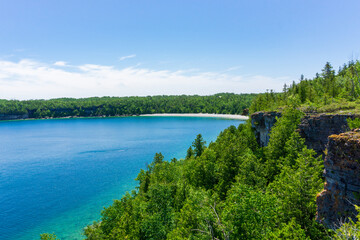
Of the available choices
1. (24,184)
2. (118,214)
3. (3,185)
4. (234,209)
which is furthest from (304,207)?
(3,185)

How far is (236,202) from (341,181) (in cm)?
738

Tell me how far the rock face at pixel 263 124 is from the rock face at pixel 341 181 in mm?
27416

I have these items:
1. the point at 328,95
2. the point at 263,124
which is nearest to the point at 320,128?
the point at 263,124

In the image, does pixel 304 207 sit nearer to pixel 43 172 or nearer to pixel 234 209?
pixel 234 209

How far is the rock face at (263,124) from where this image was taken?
134 ft

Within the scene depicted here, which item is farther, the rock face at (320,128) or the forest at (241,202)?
the rock face at (320,128)

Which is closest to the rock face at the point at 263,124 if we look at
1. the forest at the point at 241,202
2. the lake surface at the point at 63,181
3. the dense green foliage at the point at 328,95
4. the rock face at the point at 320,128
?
the dense green foliage at the point at 328,95

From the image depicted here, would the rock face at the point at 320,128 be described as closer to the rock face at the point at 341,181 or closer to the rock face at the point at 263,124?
the rock face at the point at 341,181

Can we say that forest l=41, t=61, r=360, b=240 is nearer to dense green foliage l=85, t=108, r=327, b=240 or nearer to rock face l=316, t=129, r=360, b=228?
dense green foliage l=85, t=108, r=327, b=240

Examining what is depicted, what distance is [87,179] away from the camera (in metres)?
58.8

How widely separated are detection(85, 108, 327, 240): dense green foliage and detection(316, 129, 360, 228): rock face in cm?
231

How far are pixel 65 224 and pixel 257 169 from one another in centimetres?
3579

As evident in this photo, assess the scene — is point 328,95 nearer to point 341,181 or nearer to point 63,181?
point 341,181

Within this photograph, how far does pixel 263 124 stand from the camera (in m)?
45.5
